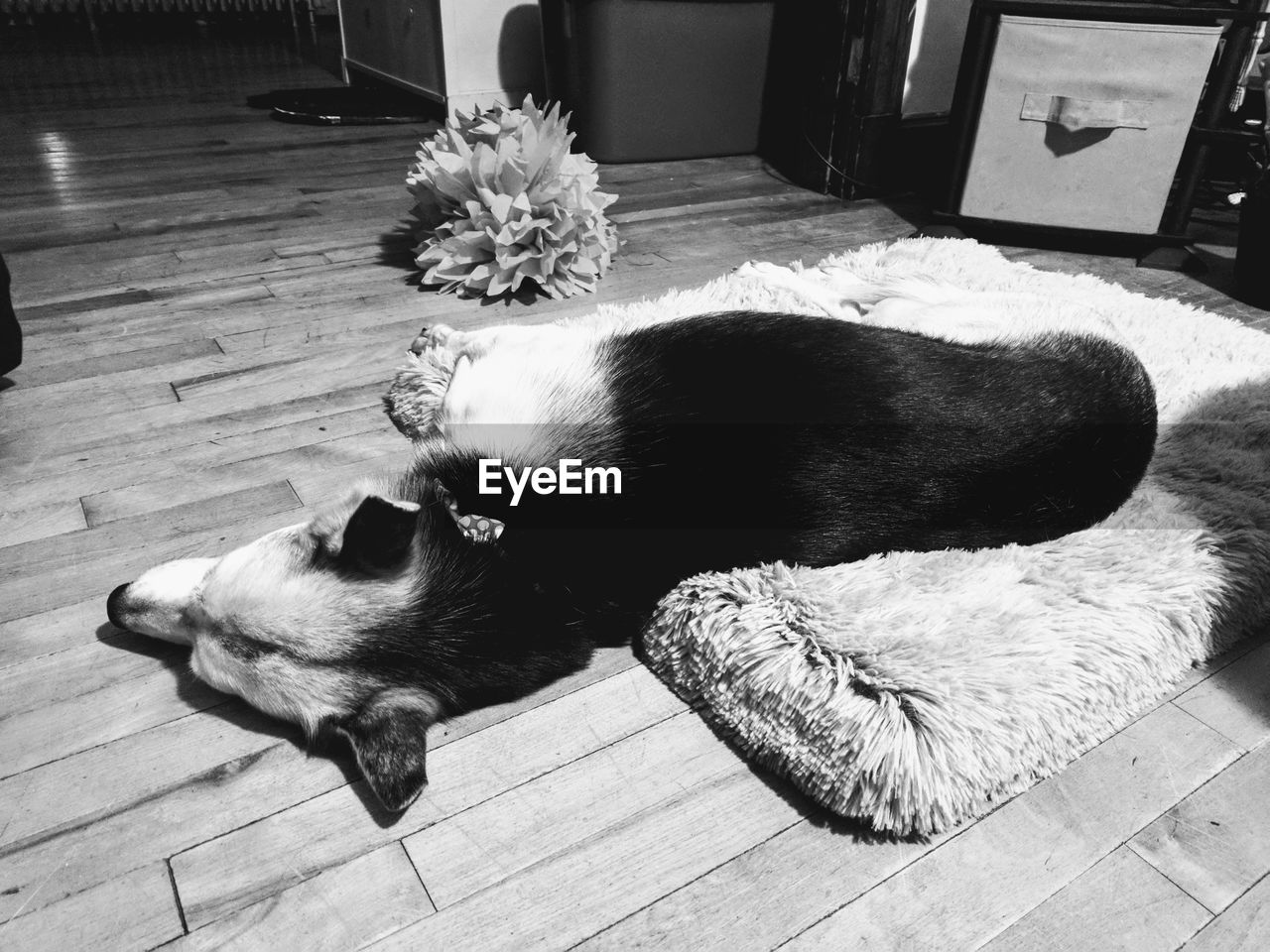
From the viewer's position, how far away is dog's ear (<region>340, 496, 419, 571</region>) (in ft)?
4.15

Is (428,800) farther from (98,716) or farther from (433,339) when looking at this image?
(433,339)

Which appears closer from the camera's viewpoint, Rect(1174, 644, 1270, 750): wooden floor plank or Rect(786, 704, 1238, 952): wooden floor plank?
Rect(786, 704, 1238, 952): wooden floor plank

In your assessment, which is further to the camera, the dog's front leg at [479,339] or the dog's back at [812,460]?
the dog's front leg at [479,339]

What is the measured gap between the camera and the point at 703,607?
1.56 metres

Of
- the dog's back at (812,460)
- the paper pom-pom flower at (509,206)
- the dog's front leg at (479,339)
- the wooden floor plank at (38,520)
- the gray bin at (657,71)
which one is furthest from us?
the gray bin at (657,71)

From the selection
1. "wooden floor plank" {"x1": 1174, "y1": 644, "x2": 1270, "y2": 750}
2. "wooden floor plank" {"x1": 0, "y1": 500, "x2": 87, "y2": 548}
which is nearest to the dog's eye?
"wooden floor plank" {"x1": 0, "y1": 500, "x2": 87, "y2": 548}

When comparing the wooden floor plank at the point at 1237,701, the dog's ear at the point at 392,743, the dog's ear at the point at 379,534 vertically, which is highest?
the dog's ear at the point at 379,534

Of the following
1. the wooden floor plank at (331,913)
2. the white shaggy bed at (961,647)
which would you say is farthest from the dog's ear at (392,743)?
the white shaggy bed at (961,647)

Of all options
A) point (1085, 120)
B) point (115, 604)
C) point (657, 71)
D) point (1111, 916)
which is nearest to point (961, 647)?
point (1111, 916)

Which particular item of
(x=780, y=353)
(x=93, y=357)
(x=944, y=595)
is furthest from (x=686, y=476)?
(x=93, y=357)

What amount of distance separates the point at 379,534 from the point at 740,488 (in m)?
0.60

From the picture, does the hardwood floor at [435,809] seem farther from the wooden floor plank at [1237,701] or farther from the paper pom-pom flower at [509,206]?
the paper pom-pom flower at [509,206]

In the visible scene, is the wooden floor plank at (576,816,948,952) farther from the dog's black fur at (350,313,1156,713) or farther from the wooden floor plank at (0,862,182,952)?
the wooden floor plank at (0,862,182,952)

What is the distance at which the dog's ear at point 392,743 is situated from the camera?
3.99ft
